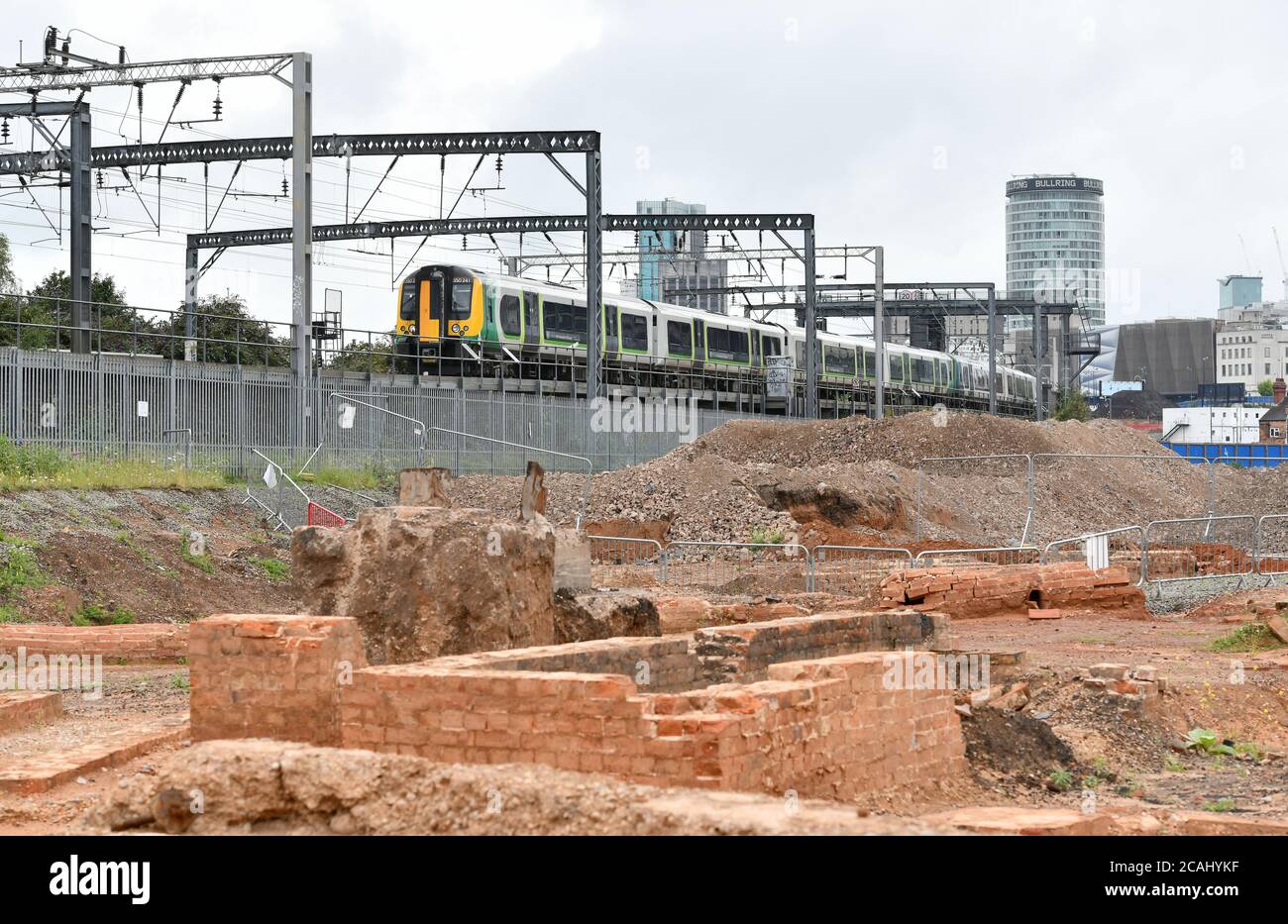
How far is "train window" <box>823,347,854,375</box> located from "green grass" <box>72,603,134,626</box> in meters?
36.9

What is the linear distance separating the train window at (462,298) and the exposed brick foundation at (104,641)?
19.5 metres

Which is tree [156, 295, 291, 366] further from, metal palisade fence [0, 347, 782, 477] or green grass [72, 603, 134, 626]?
green grass [72, 603, 134, 626]

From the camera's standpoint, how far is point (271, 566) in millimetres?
21672

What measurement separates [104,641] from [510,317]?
847 inches

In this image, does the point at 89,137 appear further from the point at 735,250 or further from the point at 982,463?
the point at 982,463

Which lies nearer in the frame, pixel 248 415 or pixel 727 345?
pixel 248 415

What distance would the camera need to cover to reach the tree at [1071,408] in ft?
253

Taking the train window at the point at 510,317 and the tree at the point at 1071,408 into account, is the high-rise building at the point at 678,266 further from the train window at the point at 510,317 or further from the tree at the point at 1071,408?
the tree at the point at 1071,408

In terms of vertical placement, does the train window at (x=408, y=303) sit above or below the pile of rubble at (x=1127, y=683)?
above

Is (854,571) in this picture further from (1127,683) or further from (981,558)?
(1127,683)

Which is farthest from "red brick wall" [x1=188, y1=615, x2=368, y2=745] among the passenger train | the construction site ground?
the passenger train

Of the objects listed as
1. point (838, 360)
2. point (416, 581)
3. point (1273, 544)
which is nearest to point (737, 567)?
point (1273, 544)

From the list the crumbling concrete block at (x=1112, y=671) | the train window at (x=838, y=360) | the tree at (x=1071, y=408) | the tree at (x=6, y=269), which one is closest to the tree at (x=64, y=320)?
the tree at (x=6, y=269)

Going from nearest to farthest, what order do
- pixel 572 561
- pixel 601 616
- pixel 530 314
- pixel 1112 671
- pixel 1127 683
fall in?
pixel 1127 683
pixel 1112 671
pixel 601 616
pixel 572 561
pixel 530 314
